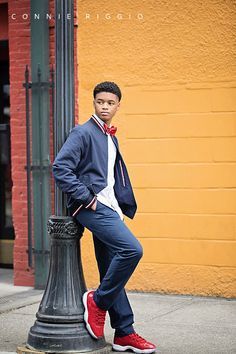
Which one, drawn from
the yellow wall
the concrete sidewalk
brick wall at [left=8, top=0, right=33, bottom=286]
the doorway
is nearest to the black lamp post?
→ the concrete sidewalk

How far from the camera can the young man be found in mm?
5730

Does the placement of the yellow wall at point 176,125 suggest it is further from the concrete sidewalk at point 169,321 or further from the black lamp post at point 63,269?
the black lamp post at point 63,269

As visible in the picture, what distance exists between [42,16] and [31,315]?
A: 11.4 feet

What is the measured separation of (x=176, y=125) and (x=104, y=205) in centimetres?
300

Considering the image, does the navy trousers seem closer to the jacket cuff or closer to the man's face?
the jacket cuff

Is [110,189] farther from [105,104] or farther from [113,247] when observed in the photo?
[105,104]

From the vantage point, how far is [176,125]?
28.4 ft

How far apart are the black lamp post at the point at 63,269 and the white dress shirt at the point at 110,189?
Answer: 31 cm

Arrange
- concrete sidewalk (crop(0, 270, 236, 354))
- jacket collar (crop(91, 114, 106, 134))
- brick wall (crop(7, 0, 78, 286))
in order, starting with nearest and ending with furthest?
1. jacket collar (crop(91, 114, 106, 134))
2. concrete sidewalk (crop(0, 270, 236, 354))
3. brick wall (crop(7, 0, 78, 286))

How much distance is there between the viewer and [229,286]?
848 cm

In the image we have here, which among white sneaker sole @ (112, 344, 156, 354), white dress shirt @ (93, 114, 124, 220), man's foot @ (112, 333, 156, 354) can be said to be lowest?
white sneaker sole @ (112, 344, 156, 354)

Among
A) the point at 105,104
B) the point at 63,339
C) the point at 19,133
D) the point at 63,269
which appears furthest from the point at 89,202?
the point at 19,133

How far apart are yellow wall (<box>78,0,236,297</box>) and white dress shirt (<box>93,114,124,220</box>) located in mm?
2660

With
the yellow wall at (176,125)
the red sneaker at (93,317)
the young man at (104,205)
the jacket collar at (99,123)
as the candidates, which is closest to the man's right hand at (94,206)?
the young man at (104,205)
